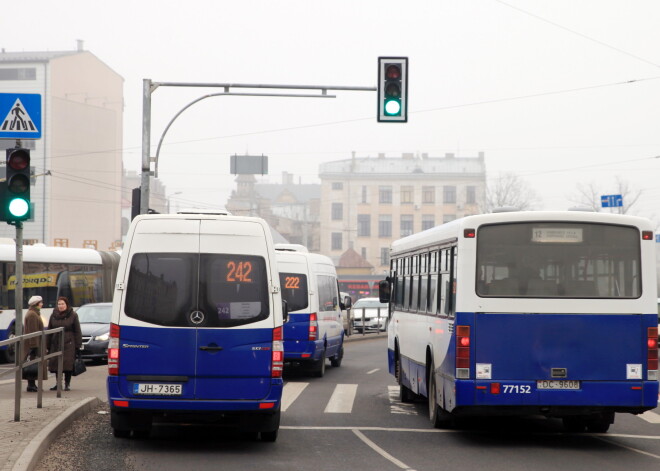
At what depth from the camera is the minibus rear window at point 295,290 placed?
23.2 meters

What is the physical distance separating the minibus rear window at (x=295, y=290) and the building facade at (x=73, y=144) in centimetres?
6393

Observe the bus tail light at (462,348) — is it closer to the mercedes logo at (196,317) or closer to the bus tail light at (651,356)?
the bus tail light at (651,356)

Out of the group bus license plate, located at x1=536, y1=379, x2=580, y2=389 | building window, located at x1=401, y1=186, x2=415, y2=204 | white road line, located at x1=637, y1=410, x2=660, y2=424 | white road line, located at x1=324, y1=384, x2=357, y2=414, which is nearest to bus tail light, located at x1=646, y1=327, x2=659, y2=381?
bus license plate, located at x1=536, y1=379, x2=580, y2=389

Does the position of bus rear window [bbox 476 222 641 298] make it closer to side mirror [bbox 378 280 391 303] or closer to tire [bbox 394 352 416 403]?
tire [bbox 394 352 416 403]

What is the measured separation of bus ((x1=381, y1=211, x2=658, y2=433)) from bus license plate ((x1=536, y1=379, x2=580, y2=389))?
0.04 feet

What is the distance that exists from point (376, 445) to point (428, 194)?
12262 centimetres

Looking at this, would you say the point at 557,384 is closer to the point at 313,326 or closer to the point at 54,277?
the point at 313,326

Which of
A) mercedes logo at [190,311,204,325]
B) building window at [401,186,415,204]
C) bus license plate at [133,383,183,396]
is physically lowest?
bus license plate at [133,383,183,396]

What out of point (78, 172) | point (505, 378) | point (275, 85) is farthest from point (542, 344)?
point (78, 172)

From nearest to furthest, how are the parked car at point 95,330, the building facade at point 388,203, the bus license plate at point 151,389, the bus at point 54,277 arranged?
the bus license plate at point 151,389, the parked car at point 95,330, the bus at point 54,277, the building facade at point 388,203

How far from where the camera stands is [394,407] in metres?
17.5

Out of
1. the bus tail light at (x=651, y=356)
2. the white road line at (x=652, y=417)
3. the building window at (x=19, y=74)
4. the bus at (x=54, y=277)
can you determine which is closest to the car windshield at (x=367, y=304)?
the bus at (x=54, y=277)

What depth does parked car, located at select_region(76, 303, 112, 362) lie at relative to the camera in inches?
1053

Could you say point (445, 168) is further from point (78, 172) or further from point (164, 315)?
point (164, 315)
